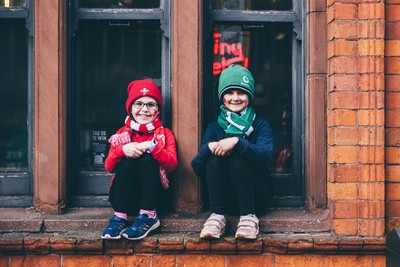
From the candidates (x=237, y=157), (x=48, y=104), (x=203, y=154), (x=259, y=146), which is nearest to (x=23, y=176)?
(x=48, y=104)

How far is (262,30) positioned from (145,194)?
1.55 m

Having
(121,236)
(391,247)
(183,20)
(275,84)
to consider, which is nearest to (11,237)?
(121,236)

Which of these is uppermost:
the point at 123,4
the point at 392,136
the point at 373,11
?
the point at 123,4

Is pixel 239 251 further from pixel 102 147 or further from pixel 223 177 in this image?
pixel 102 147

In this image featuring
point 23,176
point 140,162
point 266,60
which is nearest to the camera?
point 140,162

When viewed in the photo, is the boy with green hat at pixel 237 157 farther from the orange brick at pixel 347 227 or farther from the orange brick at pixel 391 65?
the orange brick at pixel 391 65

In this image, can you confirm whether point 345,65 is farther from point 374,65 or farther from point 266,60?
point 266,60

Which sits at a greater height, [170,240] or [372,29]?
[372,29]

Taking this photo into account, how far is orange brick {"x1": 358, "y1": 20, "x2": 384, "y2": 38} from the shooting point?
Answer: 13.5 feet

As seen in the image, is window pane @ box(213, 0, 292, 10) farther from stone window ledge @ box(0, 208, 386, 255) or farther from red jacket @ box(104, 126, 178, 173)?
stone window ledge @ box(0, 208, 386, 255)

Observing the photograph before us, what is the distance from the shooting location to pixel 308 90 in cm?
441

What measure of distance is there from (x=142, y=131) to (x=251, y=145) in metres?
Result: 0.80

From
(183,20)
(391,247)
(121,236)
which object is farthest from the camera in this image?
(183,20)

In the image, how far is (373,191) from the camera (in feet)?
13.6
